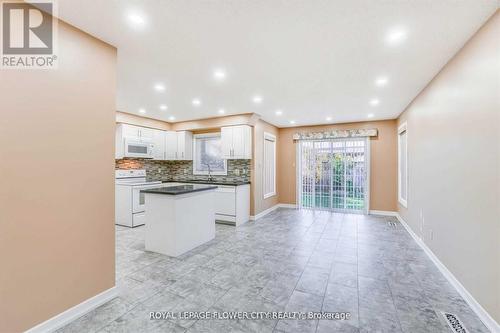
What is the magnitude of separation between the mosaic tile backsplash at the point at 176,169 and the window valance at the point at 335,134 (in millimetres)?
2174

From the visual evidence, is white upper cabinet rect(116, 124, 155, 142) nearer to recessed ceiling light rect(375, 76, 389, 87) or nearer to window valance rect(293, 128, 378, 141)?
window valance rect(293, 128, 378, 141)

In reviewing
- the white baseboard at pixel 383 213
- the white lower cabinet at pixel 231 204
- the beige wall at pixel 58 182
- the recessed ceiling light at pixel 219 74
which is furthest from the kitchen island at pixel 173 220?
the white baseboard at pixel 383 213

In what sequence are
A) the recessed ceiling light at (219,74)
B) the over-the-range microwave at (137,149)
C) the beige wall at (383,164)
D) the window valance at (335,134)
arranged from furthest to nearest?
the window valance at (335,134), the beige wall at (383,164), the over-the-range microwave at (137,149), the recessed ceiling light at (219,74)

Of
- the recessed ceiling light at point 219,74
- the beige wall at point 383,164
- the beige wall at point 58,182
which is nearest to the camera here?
the beige wall at point 58,182

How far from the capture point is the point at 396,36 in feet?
7.14

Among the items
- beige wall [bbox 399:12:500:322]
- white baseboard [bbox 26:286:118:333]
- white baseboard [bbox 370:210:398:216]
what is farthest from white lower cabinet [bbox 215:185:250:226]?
white baseboard [bbox 370:210:398:216]

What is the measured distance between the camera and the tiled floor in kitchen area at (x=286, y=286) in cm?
194

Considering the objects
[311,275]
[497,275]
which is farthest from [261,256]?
[497,275]

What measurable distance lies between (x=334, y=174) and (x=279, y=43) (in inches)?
203

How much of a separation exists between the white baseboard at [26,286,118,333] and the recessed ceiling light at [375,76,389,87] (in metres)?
4.26

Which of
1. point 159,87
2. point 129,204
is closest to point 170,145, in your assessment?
point 129,204

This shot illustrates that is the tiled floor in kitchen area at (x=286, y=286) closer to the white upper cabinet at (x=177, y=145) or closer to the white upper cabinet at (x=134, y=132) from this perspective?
the white upper cabinet at (x=134, y=132)

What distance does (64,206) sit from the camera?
1.94 m

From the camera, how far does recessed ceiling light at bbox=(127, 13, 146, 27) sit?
6.19ft
